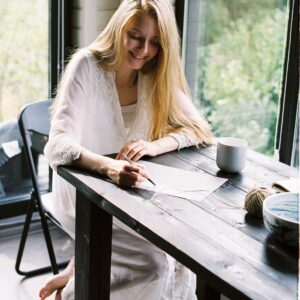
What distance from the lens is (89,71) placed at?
7.34ft

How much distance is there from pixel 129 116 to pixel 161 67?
0.78 feet

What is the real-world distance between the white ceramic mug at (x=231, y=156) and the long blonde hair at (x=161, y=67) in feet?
1.05

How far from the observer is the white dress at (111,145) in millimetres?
2031

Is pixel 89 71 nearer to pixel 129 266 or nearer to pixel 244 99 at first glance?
pixel 129 266

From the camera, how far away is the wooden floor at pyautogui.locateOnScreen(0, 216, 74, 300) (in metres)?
2.75

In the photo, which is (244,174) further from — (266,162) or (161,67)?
(161,67)

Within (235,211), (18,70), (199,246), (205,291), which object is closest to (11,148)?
(18,70)

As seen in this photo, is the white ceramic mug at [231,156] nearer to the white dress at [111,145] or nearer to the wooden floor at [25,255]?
the white dress at [111,145]

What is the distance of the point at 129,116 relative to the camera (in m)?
2.34

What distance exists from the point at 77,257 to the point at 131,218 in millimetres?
461

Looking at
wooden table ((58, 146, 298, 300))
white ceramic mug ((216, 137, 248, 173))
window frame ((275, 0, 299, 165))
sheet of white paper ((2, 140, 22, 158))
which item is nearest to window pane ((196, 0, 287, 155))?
window frame ((275, 0, 299, 165))

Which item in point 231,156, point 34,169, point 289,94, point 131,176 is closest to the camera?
point 131,176

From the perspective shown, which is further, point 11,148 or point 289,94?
point 11,148

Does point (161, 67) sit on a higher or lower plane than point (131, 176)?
higher
